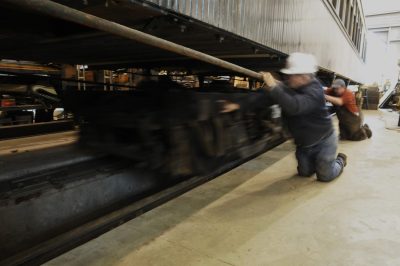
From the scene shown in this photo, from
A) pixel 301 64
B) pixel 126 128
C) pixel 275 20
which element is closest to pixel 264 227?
pixel 126 128

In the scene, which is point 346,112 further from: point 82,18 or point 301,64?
point 82,18

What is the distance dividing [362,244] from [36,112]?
450 centimetres

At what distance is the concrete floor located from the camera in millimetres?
1531

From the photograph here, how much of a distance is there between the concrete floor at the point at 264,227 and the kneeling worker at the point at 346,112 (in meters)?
1.86

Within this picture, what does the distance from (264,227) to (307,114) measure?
1.21 metres

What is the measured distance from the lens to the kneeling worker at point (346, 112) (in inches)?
172

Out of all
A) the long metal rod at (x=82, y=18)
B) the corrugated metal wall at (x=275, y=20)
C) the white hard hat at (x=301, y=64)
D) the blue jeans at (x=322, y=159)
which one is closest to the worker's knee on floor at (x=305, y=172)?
the blue jeans at (x=322, y=159)

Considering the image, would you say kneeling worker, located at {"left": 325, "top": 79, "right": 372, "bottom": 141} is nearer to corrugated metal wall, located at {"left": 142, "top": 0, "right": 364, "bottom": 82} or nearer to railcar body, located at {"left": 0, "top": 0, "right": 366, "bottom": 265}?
corrugated metal wall, located at {"left": 142, "top": 0, "right": 364, "bottom": 82}

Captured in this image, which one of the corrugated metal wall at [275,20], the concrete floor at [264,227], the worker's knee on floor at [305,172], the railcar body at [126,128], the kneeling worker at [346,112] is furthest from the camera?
the kneeling worker at [346,112]

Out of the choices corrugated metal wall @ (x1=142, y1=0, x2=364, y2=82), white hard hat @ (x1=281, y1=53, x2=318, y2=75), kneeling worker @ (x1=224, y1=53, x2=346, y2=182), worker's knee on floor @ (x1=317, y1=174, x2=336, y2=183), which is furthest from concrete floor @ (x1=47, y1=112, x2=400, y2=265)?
corrugated metal wall @ (x1=142, y1=0, x2=364, y2=82)

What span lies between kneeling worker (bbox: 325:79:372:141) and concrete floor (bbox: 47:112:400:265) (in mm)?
1858

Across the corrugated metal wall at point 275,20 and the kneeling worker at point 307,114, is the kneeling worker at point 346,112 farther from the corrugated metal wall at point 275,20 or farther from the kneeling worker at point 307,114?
the kneeling worker at point 307,114

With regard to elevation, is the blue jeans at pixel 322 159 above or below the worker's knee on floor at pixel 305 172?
above

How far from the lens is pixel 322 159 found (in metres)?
2.73
